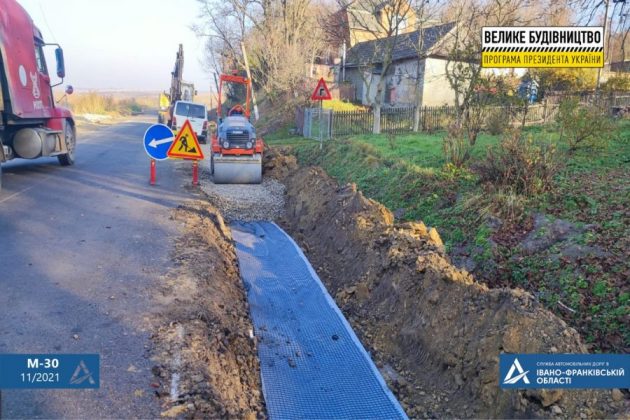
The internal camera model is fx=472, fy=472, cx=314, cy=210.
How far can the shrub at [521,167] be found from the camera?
25.0 ft

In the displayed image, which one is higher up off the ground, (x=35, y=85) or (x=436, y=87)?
(x=436, y=87)

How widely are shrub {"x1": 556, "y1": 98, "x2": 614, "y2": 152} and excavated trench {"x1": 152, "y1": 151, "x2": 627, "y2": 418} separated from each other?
4359mm

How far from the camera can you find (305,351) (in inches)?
212

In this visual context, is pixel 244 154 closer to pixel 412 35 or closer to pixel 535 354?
pixel 535 354

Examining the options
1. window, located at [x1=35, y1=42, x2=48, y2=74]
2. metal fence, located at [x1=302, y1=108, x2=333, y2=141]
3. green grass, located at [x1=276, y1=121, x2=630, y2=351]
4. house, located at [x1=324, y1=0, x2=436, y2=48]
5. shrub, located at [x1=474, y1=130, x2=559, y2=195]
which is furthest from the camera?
metal fence, located at [x1=302, y1=108, x2=333, y2=141]

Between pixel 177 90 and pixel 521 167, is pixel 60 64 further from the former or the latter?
pixel 177 90

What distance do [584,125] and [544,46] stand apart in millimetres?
1866

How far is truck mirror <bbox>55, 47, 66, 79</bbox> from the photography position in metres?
12.6

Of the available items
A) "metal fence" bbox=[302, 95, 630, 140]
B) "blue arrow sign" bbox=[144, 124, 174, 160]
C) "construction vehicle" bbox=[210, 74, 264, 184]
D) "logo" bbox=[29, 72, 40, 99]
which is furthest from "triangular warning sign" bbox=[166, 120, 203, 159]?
"metal fence" bbox=[302, 95, 630, 140]

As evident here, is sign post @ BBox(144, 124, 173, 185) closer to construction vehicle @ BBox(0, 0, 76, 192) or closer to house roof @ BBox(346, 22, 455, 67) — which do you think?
construction vehicle @ BBox(0, 0, 76, 192)

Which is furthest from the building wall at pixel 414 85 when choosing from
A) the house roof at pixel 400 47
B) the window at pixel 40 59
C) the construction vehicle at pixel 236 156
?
the window at pixel 40 59

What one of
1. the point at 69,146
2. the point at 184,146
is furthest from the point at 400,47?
the point at 184,146

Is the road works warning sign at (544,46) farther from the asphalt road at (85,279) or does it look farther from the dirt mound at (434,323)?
the asphalt road at (85,279)

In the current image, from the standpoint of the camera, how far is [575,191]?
7.44 meters
